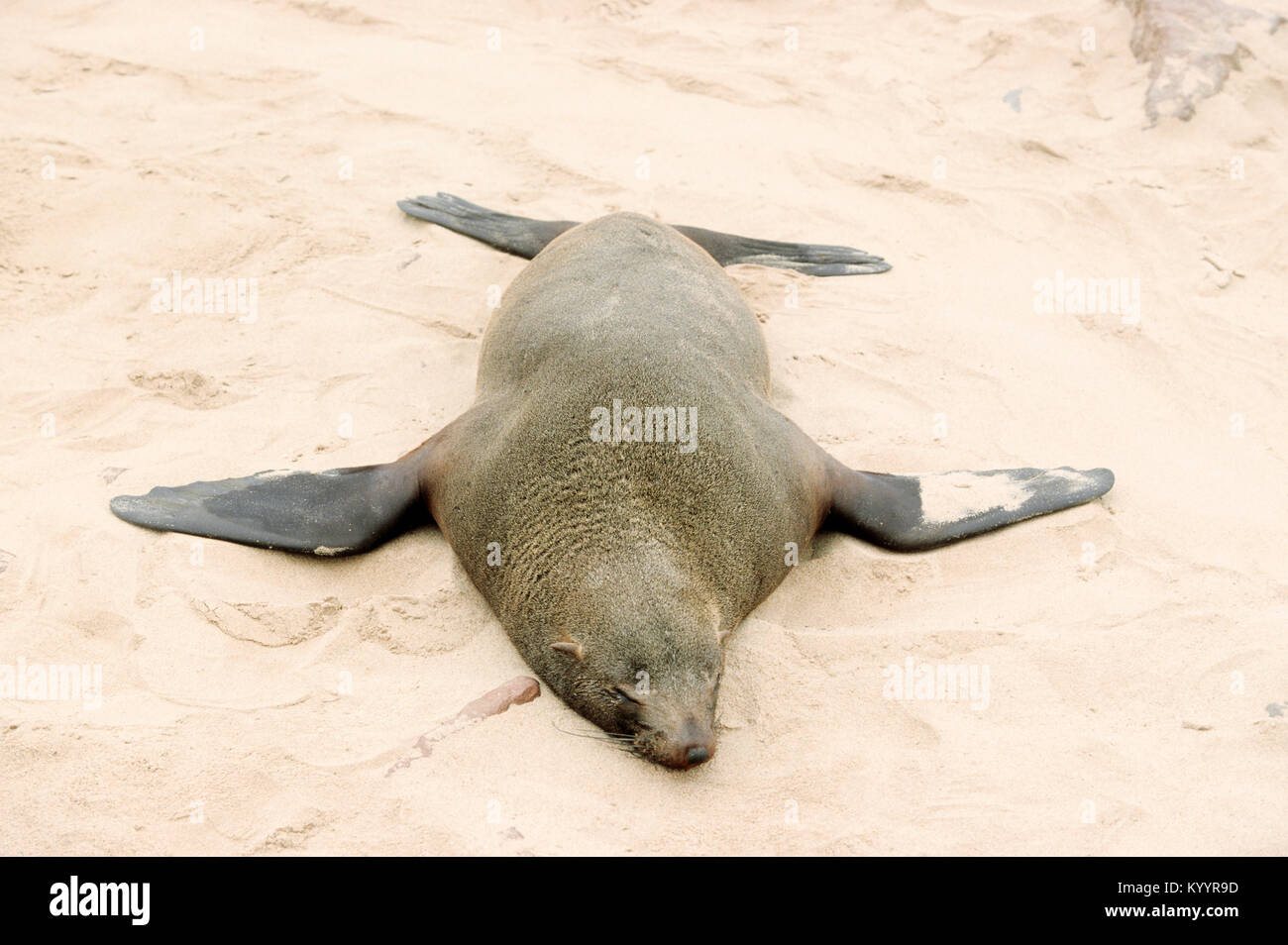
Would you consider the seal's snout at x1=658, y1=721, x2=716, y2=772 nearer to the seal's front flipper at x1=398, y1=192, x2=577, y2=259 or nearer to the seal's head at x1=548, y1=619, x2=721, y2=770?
the seal's head at x1=548, y1=619, x2=721, y2=770

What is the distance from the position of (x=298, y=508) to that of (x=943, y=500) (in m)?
2.60

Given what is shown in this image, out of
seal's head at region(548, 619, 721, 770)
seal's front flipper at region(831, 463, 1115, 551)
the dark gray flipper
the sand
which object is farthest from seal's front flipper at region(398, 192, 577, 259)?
seal's head at region(548, 619, 721, 770)

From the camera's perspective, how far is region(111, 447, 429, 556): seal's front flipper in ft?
15.0

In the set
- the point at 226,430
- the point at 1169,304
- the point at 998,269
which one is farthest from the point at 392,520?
the point at 1169,304

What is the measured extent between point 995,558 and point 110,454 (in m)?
3.64

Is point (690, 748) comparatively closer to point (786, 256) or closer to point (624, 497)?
point (624, 497)

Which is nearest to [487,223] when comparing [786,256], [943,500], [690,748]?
[786,256]

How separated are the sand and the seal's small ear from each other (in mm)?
195

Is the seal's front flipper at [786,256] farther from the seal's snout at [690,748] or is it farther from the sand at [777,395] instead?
the seal's snout at [690,748]

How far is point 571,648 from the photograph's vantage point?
3.89 metres

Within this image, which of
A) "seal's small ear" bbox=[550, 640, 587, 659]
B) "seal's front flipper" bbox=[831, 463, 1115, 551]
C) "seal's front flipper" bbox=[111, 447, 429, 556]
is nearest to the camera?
"seal's small ear" bbox=[550, 640, 587, 659]

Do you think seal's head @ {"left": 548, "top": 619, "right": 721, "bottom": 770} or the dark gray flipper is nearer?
seal's head @ {"left": 548, "top": 619, "right": 721, "bottom": 770}

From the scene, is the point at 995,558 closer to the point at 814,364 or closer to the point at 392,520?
the point at 814,364

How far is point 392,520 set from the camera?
15.6 ft
